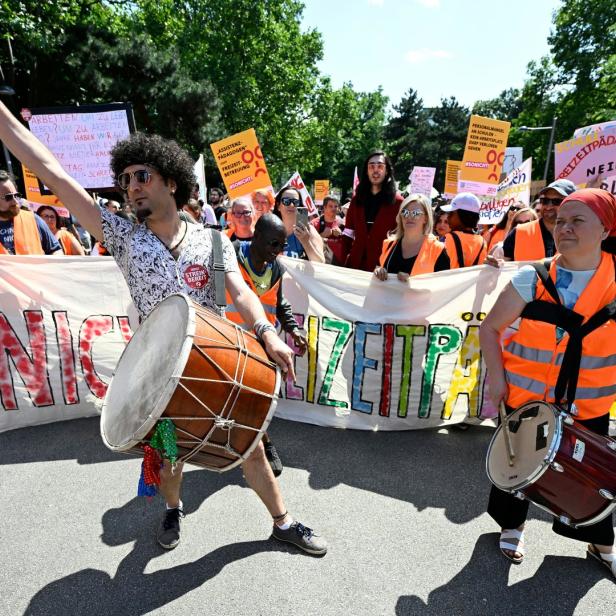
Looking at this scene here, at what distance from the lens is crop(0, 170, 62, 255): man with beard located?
400 cm

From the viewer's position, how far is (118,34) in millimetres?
18125

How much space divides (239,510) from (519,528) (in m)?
1.59

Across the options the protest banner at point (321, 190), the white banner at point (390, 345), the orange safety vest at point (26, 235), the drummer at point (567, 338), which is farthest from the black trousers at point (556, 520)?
the protest banner at point (321, 190)

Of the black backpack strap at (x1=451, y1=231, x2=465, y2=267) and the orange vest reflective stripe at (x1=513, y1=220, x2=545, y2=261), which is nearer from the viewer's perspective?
the orange vest reflective stripe at (x1=513, y1=220, x2=545, y2=261)

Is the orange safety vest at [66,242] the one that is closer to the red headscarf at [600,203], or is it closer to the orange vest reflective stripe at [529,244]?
the orange vest reflective stripe at [529,244]

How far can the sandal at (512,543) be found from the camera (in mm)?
2281

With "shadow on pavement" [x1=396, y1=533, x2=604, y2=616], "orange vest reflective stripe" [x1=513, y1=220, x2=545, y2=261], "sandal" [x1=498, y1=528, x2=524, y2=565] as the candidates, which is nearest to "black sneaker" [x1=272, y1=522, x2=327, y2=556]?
"shadow on pavement" [x1=396, y1=533, x2=604, y2=616]

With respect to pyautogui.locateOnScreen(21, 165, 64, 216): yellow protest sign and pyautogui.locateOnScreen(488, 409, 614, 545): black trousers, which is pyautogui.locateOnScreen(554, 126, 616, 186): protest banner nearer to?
pyautogui.locateOnScreen(488, 409, 614, 545): black trousers

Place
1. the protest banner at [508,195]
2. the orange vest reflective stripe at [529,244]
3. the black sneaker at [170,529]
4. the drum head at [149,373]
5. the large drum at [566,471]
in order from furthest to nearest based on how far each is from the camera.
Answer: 1. the protest banner at [508,195]
2. the orange vest reflective stripe at [529,244]
3. the black sneaker at [170,529]
4. the large drum at [566,471]
5. the drum head at [149,373]

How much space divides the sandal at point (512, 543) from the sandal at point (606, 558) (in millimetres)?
341

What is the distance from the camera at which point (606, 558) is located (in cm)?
222

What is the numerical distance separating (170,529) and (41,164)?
1950 millimetres

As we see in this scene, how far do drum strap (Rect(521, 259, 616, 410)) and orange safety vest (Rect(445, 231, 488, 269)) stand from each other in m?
1.64

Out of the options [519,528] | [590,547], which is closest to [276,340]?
[519,528]
